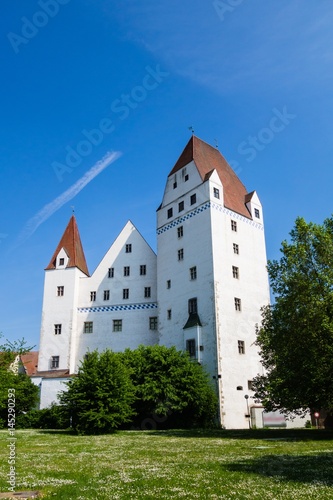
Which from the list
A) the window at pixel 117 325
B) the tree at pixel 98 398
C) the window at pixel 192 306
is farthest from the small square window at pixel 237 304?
the tree at pixel 98 398

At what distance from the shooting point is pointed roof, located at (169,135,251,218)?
1683 inches

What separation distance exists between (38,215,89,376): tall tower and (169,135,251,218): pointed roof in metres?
14.3

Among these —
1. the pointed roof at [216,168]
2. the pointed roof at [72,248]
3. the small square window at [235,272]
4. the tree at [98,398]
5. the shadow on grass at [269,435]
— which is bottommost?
the shadow on grass at [269,435]

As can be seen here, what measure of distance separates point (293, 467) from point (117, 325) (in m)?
35.1

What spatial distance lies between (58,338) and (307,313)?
29.4 m

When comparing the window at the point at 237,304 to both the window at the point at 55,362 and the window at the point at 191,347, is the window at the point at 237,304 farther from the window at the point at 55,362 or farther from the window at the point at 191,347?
the window at the point at 55,362

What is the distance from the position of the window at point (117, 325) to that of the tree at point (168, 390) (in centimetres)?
1213

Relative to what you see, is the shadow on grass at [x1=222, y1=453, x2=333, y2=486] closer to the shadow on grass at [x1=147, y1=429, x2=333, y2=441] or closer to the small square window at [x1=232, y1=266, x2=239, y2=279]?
the shadow on grass at [x1=147, y1=429, x2=333, y2=441]

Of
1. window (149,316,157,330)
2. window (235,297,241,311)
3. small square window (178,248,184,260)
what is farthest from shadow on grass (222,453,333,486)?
window (149,316,157,330)

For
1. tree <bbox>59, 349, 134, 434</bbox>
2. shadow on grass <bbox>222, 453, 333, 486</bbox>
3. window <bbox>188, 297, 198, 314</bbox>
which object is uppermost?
window <bbox>188, 297, 198, 314</bbox>

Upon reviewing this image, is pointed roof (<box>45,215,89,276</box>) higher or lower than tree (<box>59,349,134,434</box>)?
higher

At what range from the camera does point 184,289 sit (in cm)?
3994

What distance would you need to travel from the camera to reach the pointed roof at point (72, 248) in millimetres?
47562

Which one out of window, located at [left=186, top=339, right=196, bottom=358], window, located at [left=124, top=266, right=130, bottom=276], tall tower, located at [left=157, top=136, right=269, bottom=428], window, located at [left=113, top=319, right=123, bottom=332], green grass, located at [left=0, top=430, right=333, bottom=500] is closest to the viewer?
green grass, located at [left=0, top=430, right=333, bottom=500]
